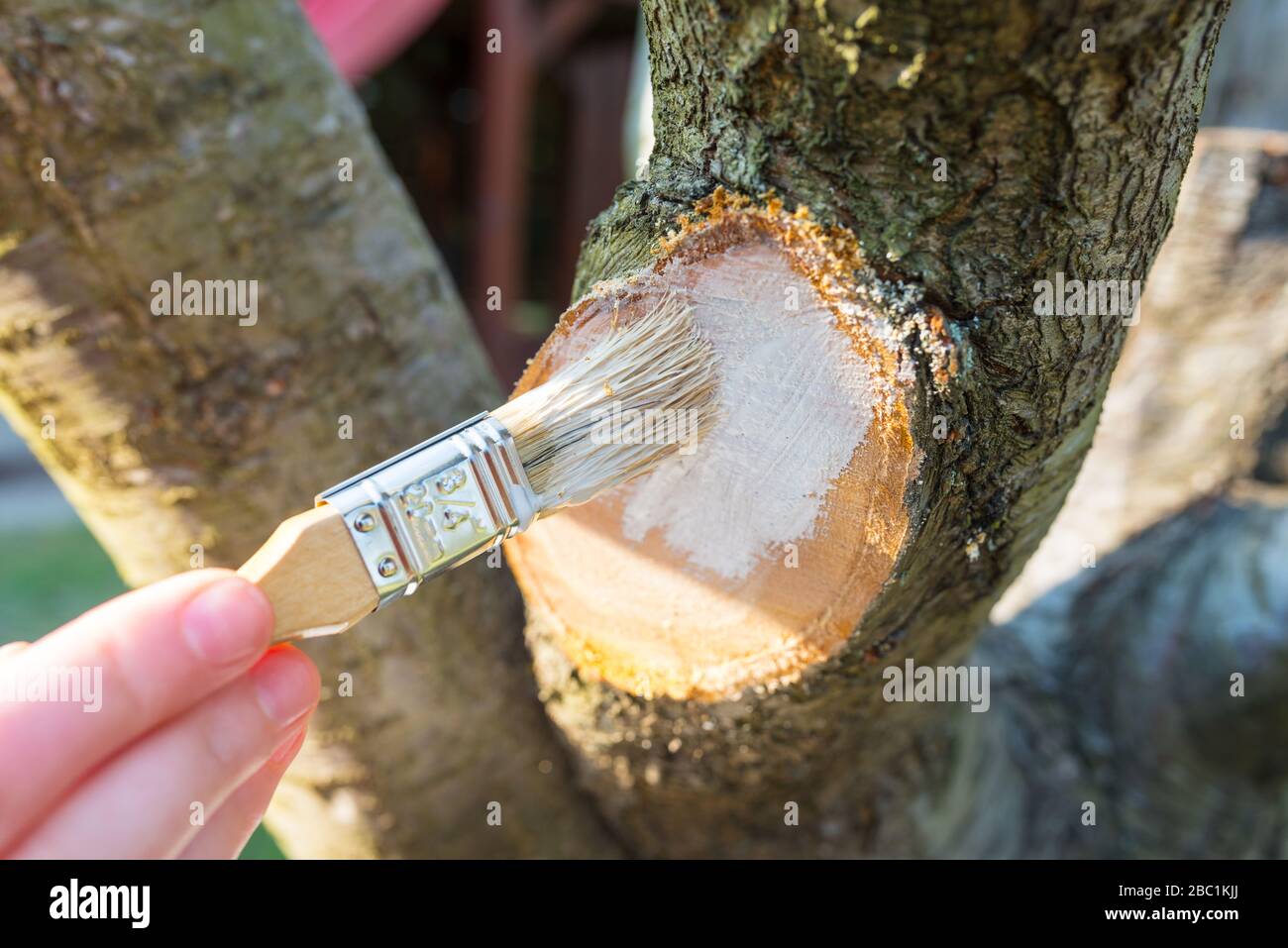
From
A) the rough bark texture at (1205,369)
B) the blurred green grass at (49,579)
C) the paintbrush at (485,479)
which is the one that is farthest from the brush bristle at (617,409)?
the blurred green grass at (49,579)

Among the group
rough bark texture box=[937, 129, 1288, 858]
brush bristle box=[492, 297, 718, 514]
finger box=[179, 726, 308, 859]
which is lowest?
rough bark texture box=[937, 129, 1288, 858]

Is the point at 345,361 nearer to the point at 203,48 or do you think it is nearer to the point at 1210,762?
the point at 203,48

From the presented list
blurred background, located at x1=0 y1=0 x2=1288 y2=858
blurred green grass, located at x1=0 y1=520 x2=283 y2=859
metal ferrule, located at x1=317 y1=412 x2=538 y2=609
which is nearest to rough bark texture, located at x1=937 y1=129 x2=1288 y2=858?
blurred background, located at x1=0 y1=0 x2=1288 y2=858

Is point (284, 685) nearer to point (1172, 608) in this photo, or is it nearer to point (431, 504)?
point (431, 504)

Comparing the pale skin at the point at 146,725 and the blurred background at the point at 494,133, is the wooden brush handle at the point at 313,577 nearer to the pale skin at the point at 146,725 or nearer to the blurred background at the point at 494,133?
the pale skin at the point at 146,725

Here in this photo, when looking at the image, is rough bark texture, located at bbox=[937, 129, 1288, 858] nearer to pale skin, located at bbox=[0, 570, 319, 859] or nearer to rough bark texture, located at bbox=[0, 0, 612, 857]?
rough bark texture, located at bbox=[0, 0, 612, 857]

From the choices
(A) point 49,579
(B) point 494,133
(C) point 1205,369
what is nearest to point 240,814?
(C) point 1205,369
